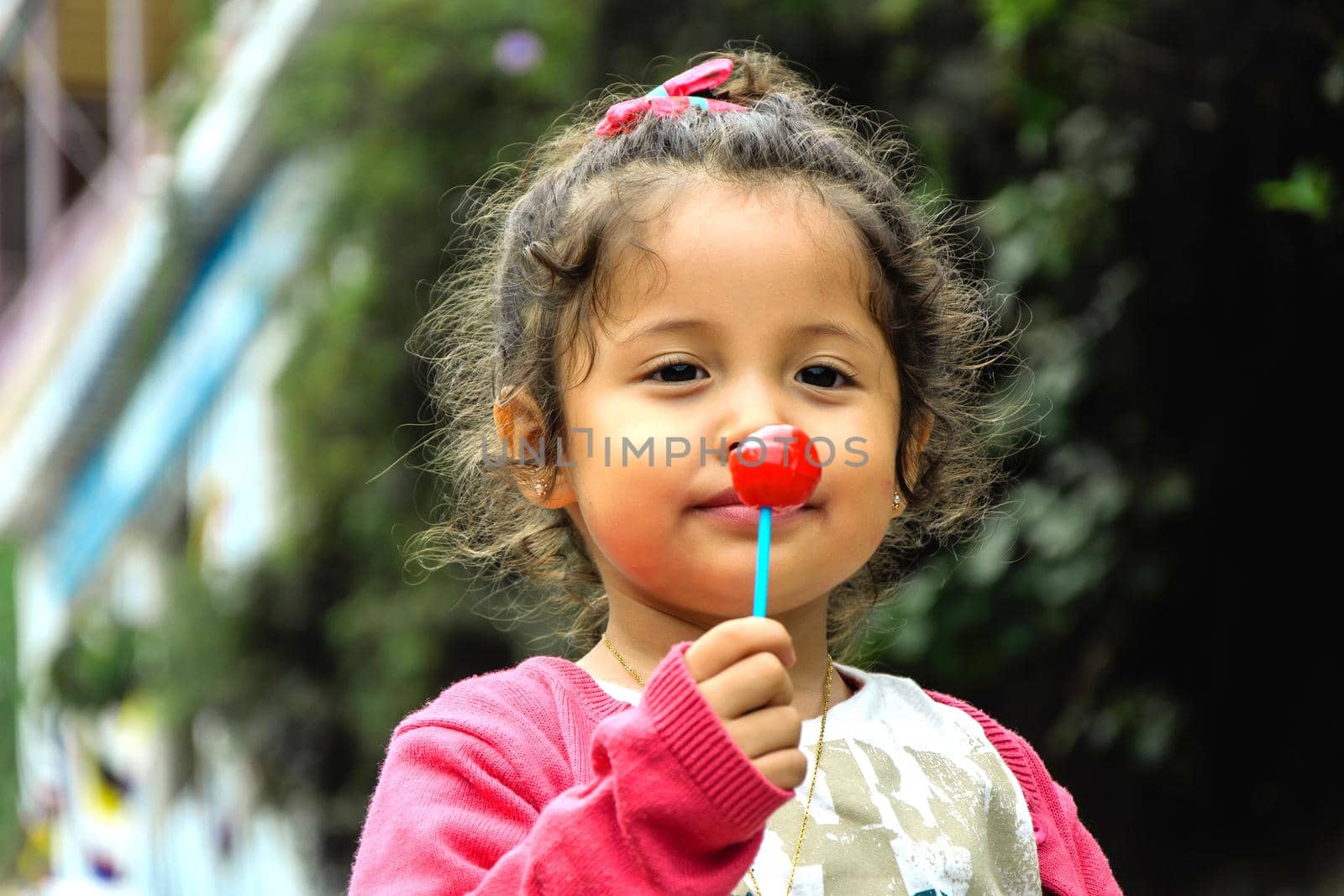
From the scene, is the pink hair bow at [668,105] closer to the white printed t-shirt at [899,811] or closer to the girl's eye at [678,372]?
the girl's eye at [678,372]

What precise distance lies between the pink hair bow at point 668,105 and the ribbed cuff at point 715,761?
0.70 metres

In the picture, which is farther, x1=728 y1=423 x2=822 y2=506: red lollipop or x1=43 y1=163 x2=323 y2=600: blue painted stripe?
x1=43 y1=163 x2=323 y2=600: blue painted stripe

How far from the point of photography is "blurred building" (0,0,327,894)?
6520 mm

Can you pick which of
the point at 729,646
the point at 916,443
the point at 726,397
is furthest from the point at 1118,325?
the point at 729,646

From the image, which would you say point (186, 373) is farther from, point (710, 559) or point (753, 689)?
point (753, 689)

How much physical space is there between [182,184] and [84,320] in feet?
4.14

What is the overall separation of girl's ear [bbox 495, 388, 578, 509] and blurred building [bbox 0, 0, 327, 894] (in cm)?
427

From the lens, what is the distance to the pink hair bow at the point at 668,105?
5.71 feet

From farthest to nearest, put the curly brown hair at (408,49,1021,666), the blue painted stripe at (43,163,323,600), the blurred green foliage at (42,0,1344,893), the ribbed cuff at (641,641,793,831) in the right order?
1. the blue painted stripe at (43,163,323,600)
2. the blurred green foliage at (42,0,1344,893)
3. the curly brown hair at (408,49,1021,666)
4. the ribbed cuff at (641,641,793,831)

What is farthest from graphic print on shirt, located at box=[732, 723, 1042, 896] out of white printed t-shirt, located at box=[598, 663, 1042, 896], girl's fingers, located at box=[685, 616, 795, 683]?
girl's fingers, located at box=[685, 616, 795, 683]

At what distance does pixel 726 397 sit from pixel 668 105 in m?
0.41

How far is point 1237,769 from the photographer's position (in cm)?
329

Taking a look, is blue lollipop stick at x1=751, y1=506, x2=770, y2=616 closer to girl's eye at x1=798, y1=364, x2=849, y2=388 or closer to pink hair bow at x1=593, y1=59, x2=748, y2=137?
girl's eye at x1=798, y1=364, x2=849, y2=388

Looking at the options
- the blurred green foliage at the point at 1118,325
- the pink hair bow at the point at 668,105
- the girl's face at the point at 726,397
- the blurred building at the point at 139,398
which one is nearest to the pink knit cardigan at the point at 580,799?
the girl's face at the point at 726,397
